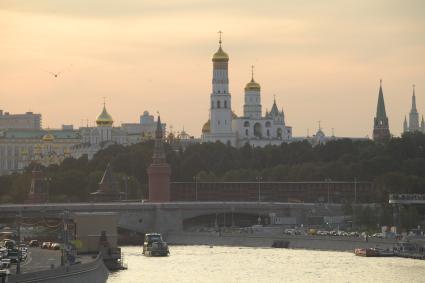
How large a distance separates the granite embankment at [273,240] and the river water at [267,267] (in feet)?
7.08

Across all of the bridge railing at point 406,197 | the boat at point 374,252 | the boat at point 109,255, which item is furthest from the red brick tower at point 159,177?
the boat at point 109,255

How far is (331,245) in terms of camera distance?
138250 millimetres

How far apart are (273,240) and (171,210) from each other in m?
20.5

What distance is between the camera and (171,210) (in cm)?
16500

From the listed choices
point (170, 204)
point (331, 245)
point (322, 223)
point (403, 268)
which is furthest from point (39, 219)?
point (403, 268)

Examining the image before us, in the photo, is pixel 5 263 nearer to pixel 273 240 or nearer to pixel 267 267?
pixel 267 267

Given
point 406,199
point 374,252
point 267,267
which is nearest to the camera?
point 267,267

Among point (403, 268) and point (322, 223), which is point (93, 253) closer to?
point (403, 268)

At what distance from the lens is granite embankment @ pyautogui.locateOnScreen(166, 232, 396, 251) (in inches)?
5315

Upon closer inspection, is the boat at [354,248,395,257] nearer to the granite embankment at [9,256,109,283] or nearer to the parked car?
the parked car

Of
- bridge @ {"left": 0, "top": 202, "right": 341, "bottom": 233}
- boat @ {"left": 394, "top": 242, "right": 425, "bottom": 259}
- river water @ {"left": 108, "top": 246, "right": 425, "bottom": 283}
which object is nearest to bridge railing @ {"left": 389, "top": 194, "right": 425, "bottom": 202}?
bridge @ {"left": 0, "top": 202, "right": 341, "bottom": 233}

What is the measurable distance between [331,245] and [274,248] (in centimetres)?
785

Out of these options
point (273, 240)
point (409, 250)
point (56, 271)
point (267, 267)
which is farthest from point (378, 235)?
point (56, 271)

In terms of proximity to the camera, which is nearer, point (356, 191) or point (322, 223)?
point (322, 223)
